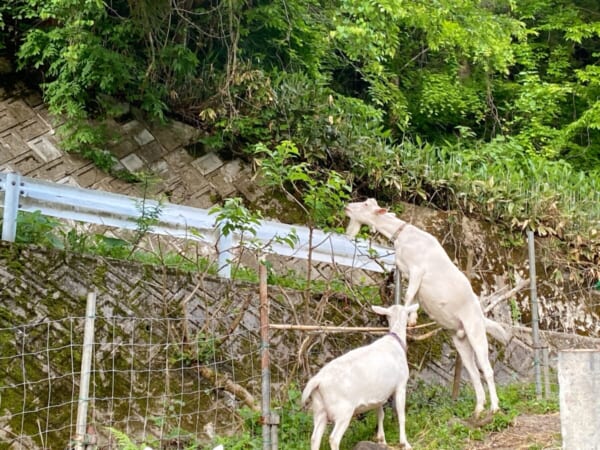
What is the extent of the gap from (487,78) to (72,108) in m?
8.79

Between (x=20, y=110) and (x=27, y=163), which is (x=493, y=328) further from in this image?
(x=20, y=110)

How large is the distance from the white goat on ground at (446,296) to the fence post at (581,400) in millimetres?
2366

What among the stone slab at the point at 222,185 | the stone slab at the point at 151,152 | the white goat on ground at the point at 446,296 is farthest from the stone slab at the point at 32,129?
the white goat on ground at the point at 446,296

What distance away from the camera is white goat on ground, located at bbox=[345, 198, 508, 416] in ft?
19.4

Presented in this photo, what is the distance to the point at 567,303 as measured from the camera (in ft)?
34.5

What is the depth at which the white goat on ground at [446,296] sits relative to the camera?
5.92 metres

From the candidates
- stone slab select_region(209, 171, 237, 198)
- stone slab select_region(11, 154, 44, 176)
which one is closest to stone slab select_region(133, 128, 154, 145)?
stone slab select_region(209, 171, 237, 198)

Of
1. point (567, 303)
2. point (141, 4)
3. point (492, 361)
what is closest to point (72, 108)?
point (141, 4)

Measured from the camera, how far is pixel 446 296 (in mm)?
5914

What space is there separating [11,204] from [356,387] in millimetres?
3295

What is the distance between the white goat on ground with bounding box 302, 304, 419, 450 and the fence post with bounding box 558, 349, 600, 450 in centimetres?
177

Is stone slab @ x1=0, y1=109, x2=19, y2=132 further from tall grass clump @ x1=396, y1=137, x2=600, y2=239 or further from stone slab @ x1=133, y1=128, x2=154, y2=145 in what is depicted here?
tall grass clump @ x1=396, y1=137, x2=600, y2=239

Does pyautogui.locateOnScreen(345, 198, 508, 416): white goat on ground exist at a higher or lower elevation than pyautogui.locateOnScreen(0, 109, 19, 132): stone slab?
lower

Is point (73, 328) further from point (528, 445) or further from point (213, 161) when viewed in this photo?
point (213, 161)
